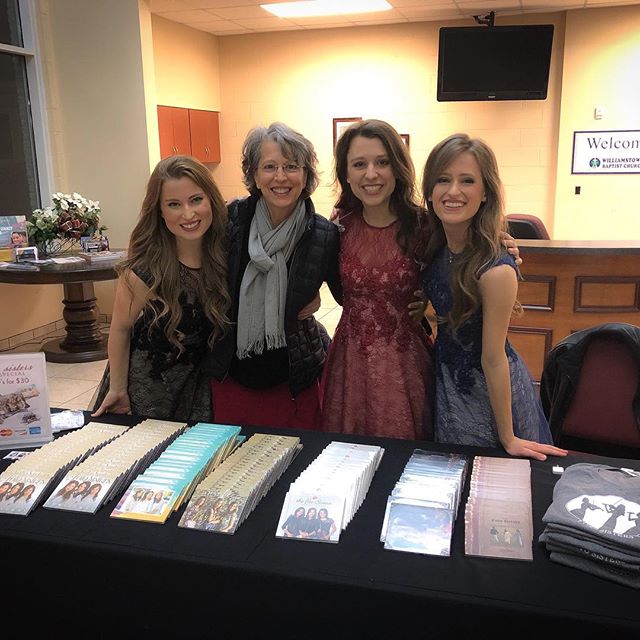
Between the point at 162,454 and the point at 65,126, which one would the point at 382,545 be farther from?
the point at 65,126

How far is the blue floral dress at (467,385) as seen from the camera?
77.0 inches

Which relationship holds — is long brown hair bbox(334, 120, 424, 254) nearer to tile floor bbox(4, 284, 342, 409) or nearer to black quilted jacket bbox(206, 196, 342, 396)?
black quilted jacket bbox(206, 196, 342, 396)

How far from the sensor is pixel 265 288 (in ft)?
7.02

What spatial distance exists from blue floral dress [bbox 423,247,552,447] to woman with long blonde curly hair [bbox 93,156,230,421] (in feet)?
2.24

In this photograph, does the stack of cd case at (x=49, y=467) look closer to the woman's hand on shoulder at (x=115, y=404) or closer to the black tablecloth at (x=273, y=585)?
the black tablecloth at (x=273, y=585)

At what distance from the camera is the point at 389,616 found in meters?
1.19

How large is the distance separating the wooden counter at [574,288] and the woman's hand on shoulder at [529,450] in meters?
2.46

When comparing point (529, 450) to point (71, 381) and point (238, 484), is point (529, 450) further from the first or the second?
point (71, 381)

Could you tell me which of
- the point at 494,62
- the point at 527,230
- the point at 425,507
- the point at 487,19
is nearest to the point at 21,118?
the point at 527,230

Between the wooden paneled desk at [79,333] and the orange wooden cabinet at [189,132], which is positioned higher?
the orange wooden cabinet at [189,132]

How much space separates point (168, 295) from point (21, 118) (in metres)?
4.74

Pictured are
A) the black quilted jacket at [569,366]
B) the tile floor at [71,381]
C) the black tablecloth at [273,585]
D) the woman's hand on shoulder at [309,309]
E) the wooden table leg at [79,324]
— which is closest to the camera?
the black tablecloth at [273,585]

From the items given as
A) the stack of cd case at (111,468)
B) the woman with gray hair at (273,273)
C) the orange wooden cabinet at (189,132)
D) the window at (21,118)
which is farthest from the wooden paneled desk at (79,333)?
the stack of cd case at (111,468)

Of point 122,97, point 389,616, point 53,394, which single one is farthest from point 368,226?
point 122,97
